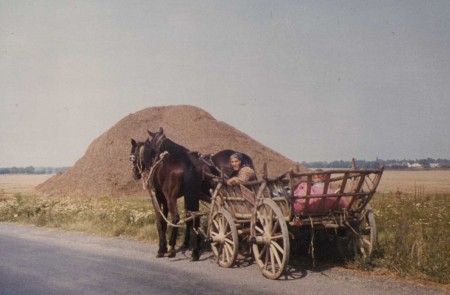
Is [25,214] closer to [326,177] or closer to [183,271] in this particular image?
[183,271]

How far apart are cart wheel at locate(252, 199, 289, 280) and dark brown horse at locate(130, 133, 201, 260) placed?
1.78m

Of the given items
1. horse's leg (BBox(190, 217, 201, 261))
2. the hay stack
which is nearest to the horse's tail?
horse's leg (BBox(190, 217, 201, 261))

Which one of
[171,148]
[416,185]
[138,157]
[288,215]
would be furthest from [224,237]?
[416,185]

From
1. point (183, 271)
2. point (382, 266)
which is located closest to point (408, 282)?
point (382, 266)

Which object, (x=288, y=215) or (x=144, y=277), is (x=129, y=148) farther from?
(x=288, y=215)

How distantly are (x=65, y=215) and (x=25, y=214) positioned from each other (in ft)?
8.49

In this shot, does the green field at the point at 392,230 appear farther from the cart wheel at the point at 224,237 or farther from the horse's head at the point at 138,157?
the horse's head at the point at 138,157

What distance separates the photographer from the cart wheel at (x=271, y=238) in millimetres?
6321

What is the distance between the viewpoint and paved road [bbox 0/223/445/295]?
5953mm

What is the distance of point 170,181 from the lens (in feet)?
28.8

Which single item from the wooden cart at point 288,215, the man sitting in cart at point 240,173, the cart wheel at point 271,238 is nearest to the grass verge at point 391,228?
the wooden cart at point 288,215

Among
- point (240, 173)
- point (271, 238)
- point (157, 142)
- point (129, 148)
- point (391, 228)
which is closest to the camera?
point (271, 238)

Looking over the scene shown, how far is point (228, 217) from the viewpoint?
7.54 meters

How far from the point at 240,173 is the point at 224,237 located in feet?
3.92
